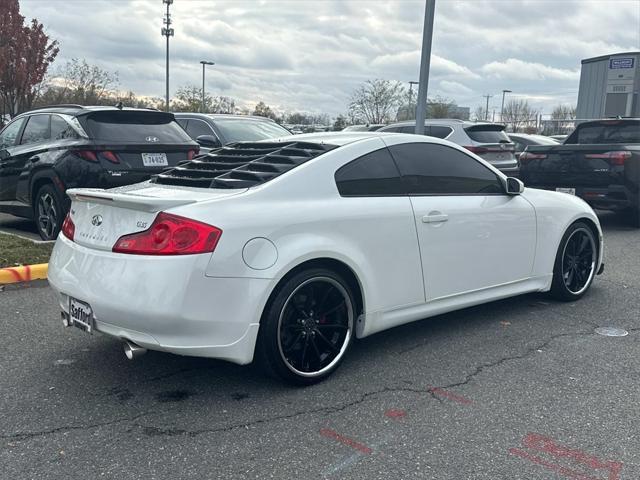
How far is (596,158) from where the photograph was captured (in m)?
9.49

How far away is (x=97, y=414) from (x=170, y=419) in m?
0.40

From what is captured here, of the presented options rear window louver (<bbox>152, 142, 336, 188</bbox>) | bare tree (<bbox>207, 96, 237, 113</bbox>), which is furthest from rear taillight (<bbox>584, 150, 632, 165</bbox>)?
bare tree (<bbox>207, 96, 237, 113</bbox>)

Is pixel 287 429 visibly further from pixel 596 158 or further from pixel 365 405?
pixel 596 158

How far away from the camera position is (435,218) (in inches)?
170

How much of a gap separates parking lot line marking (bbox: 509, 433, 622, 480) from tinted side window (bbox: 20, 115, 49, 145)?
Answer: 6.51 m

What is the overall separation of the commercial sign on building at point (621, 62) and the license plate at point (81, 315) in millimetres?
25145

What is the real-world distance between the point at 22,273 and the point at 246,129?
4955 mm

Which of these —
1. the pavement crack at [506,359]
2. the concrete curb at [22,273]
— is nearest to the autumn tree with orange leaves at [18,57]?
the concrete curb at [22,273]

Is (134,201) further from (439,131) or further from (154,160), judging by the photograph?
(439,131)

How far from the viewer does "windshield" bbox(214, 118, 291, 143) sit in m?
9.70

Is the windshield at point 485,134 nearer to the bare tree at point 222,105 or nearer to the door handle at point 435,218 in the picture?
the door handle at point 435,218

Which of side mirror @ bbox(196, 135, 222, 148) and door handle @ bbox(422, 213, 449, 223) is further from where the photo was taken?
side mirror @ bbox(196, 135, 222, 148)

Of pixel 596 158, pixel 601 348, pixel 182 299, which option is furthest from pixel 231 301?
pixel 596 158

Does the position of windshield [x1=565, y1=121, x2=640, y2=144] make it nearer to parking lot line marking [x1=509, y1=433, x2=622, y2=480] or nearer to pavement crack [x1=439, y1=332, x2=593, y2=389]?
pavement crack [x1=439, y1=332, x2=593, y2=389]
